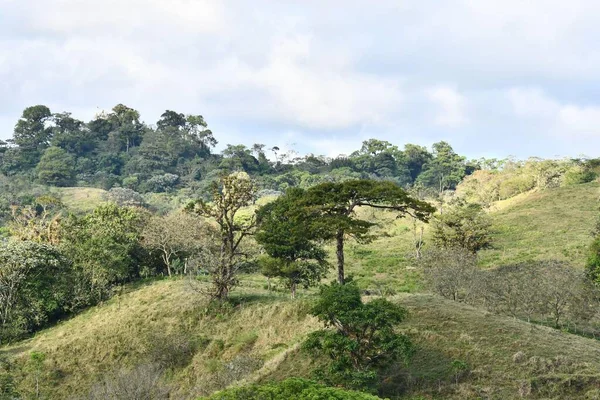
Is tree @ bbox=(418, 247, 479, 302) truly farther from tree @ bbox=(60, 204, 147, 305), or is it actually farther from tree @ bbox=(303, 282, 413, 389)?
tree @ bbox=(60, 204, 147, 305)

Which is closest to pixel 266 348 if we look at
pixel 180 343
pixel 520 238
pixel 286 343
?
pixel 286 343

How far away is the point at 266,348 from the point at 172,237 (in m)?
20.6

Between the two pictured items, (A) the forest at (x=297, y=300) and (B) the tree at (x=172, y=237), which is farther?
(B) the tree at (x=172, y=237)

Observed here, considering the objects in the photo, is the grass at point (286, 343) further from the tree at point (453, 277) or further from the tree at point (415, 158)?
the tree at point (415, 158)

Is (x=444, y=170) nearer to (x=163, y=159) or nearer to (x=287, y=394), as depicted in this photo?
(x=163, y=159)

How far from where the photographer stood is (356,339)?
59.7ft

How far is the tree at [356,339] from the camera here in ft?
57.8

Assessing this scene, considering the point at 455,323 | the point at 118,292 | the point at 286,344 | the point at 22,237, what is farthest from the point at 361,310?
the point at 22,237

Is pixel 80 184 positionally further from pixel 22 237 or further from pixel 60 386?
pixel 60 386

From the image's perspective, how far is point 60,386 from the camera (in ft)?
91.7

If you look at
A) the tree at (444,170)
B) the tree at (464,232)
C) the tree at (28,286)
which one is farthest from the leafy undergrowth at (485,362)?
the tree at (444,170)

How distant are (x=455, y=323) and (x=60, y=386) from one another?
66.4 feet

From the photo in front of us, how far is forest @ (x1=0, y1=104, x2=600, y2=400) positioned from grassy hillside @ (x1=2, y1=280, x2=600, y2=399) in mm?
94

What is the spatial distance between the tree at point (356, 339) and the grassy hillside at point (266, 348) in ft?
5.33
